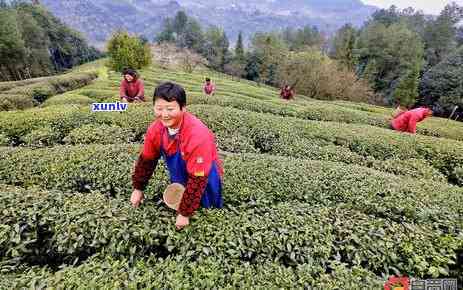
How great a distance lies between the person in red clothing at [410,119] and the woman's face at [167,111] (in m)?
10.5

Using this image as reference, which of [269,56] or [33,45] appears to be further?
[269,56]

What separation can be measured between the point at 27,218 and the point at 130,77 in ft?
22.3

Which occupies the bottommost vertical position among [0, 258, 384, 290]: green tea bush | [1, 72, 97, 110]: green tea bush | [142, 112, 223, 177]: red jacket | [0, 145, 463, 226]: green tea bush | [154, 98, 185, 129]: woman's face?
[1, 72, 97, 110]: green tea bush

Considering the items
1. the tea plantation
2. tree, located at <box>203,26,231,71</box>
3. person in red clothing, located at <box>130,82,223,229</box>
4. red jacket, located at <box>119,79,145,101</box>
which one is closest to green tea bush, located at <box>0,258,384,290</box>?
the tea plantation

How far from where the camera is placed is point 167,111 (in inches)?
123

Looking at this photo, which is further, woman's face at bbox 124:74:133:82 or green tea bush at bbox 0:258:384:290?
woman's face at bbox 124:74:133:82

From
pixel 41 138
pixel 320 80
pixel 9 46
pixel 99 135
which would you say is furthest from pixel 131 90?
pixel 9 46

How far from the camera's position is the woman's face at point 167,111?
3105 mm

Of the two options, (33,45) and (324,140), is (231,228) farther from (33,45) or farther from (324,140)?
(33,45)

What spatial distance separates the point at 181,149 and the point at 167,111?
536 mm

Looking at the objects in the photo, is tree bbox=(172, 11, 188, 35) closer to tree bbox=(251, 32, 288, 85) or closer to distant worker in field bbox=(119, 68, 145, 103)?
tree bbox=(251, 32, 288, 85)

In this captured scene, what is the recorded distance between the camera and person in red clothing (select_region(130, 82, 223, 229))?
10.3ft

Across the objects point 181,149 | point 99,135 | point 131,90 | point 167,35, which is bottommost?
point 99,135

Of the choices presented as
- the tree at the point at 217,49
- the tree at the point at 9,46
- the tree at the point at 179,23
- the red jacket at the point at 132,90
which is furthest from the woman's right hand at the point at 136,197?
the tree at the point at 179,23
